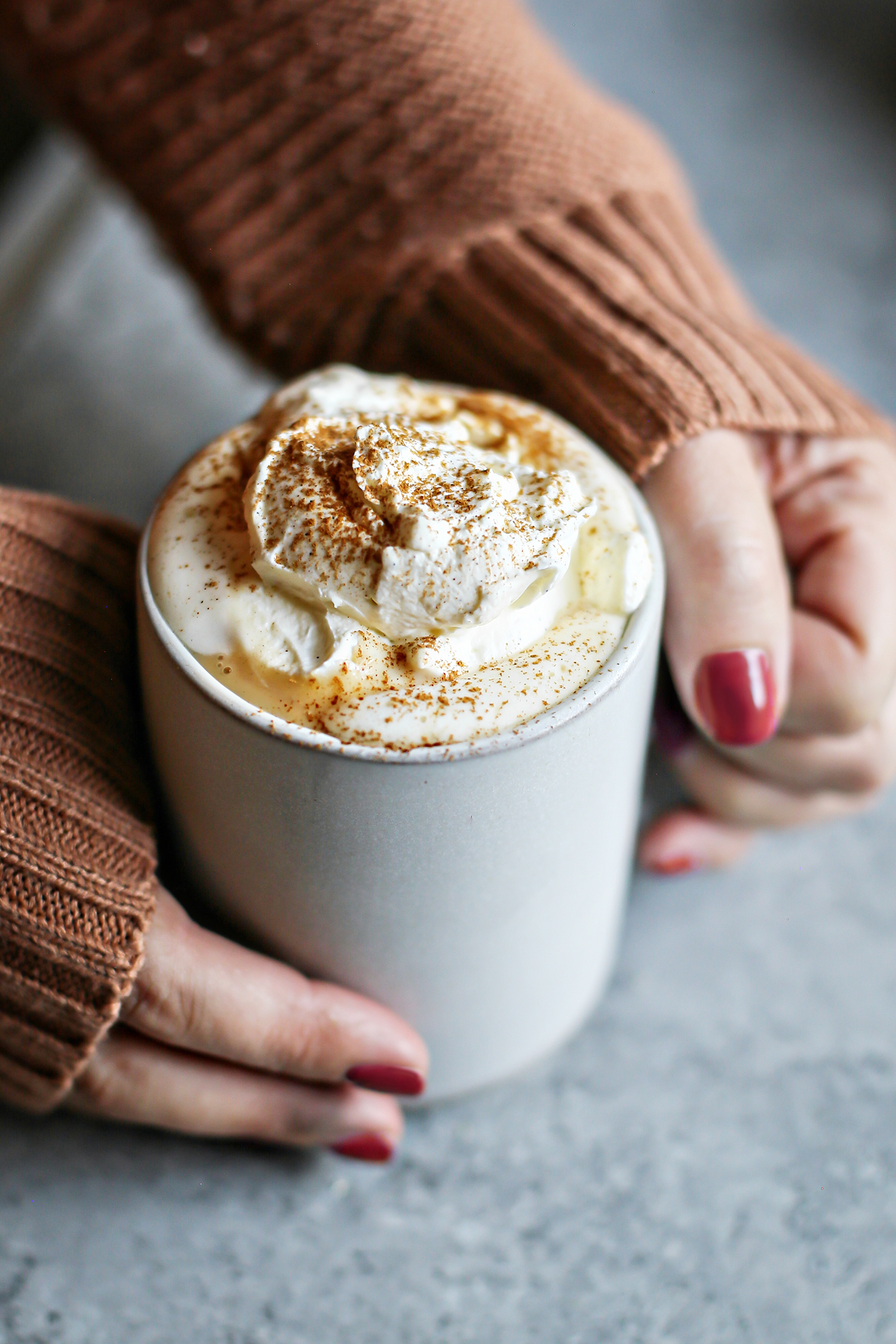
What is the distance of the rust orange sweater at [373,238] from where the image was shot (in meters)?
0.46

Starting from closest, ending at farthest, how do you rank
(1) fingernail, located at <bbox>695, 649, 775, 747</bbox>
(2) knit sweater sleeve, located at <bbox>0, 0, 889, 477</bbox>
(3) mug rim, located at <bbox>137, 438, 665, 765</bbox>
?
(3) mug rim, located at <bbox>137, 438, 665, 765</bbox>, (1) fingernail, located at <bbox>695, 649, 775, 747</bbox>, (2) knit sweater sleeve, located at <bbox>0, 0, 889, 477</bbox>

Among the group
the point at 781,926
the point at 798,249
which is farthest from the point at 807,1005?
the point at 798,249

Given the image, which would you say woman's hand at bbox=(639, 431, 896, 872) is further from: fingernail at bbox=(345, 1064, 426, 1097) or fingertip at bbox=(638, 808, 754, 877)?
fingernail at bbox=(345, 1064, 426, 1097)

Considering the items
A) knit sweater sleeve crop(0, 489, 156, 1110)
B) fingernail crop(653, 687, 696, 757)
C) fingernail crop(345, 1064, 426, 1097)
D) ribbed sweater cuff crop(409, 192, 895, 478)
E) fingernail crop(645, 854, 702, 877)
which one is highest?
ribbed sweater cuff crop(409, 192, 895, 478)

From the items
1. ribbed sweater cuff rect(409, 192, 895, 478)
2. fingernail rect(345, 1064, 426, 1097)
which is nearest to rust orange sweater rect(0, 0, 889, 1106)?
ribbed sweater cuff rect(409, 192, 895, 478)

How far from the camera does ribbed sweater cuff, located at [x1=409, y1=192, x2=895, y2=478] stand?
0.50 m

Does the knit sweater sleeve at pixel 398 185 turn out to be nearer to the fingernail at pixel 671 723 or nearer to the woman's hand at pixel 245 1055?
the fingernail at pixel 671 723

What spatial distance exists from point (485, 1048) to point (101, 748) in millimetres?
210

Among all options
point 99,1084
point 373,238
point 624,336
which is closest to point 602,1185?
point 99,1084

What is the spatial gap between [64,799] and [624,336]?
1.03ft

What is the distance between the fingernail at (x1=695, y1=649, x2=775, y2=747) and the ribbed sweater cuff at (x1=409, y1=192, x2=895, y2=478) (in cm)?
9

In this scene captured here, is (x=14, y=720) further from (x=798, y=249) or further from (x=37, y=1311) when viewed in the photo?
(x=798, y=249)

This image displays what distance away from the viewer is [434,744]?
1.15ft

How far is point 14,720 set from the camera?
0.42m
